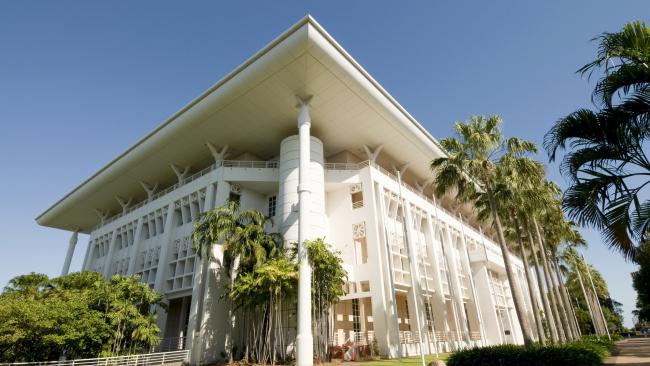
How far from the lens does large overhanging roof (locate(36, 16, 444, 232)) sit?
21000mm

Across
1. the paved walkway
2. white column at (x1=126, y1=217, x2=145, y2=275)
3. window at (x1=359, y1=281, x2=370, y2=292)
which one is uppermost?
white column at (x1=126, y1=217, x2=145, y2=275)

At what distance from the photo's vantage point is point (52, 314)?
1761 centimetres

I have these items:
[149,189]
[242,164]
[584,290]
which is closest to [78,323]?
[242,164]

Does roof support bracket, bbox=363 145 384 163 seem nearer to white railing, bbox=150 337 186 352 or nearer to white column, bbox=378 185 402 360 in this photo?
white column, bbox=378 185 402 360

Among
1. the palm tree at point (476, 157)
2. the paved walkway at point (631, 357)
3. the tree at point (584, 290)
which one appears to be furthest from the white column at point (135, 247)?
the tree at point (584, 290)

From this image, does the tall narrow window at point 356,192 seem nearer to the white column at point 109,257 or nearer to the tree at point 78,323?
the tree at point 78,323

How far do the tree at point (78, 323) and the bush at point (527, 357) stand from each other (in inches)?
677

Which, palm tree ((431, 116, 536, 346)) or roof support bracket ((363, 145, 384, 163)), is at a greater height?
roof support bracket ((363, 145, 384, 163))

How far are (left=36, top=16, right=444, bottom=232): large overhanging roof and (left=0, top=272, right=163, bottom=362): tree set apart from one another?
40.6ft

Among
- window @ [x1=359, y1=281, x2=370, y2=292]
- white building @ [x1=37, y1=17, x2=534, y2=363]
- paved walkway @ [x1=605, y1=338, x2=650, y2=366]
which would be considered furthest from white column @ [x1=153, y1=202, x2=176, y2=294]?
paved walkway @ [x1=605, y1=338, x2=650, y2=366]

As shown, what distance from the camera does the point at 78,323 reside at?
59.6 ft

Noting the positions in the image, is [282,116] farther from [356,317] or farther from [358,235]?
[356,317]

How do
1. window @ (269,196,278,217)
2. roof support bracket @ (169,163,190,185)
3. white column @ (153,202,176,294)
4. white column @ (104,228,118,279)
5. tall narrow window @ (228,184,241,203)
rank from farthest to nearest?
white column @ (104,228,118,279) < roof support bracket @ (169,163,190,185) < window @ (269,196,278,217) < white column @ (153,202,176,294) < tall narrow window @ (228,184,241,203)

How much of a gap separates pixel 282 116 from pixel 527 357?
20.5m
